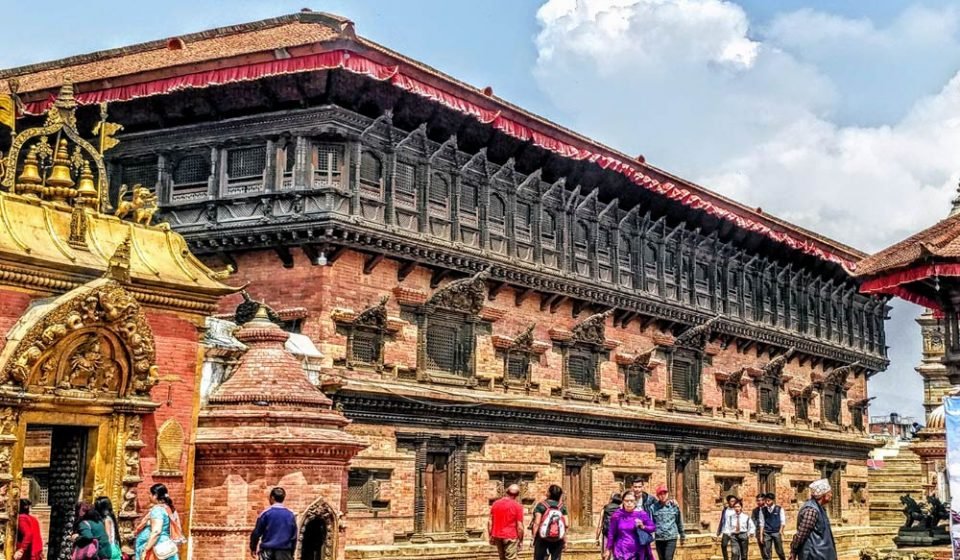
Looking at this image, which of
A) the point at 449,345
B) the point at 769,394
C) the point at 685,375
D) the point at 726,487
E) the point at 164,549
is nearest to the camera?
the point at 164,549

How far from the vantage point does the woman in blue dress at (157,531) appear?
47.9 ft

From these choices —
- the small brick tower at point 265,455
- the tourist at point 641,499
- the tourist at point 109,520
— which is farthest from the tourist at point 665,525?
the tourist at point 109,520

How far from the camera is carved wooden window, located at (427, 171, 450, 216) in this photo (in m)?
27.8

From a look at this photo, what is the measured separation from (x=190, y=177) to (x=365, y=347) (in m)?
5.11

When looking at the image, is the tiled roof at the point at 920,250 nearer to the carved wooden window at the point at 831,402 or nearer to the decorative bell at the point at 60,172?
the decorative bell at the point at 60,172

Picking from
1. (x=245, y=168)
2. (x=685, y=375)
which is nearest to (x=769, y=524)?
(x=685, y=375)

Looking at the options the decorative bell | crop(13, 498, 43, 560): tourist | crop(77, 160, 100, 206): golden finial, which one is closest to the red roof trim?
crop(77, 160, 100, 206): golden finial

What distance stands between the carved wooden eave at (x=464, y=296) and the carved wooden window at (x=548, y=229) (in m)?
2.72

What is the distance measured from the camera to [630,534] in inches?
678

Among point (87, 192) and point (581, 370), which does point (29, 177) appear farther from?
point (581, 370)

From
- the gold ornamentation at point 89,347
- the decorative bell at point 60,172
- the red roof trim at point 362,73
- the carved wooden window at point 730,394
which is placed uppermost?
the red roof trim at point 362,73

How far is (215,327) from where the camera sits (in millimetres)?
20625

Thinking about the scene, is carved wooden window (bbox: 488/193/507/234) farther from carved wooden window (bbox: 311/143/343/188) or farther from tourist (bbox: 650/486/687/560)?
tourist (bbox: 650/486/687/560)

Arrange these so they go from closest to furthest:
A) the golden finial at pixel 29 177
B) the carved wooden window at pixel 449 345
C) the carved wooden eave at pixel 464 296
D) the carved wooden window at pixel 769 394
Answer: the golden finial at pixel 29 177
the carved wooden eave at pixel 464 296
the carved wooden window at pixel 449 345
the carved wooden window at pixel 769 394
